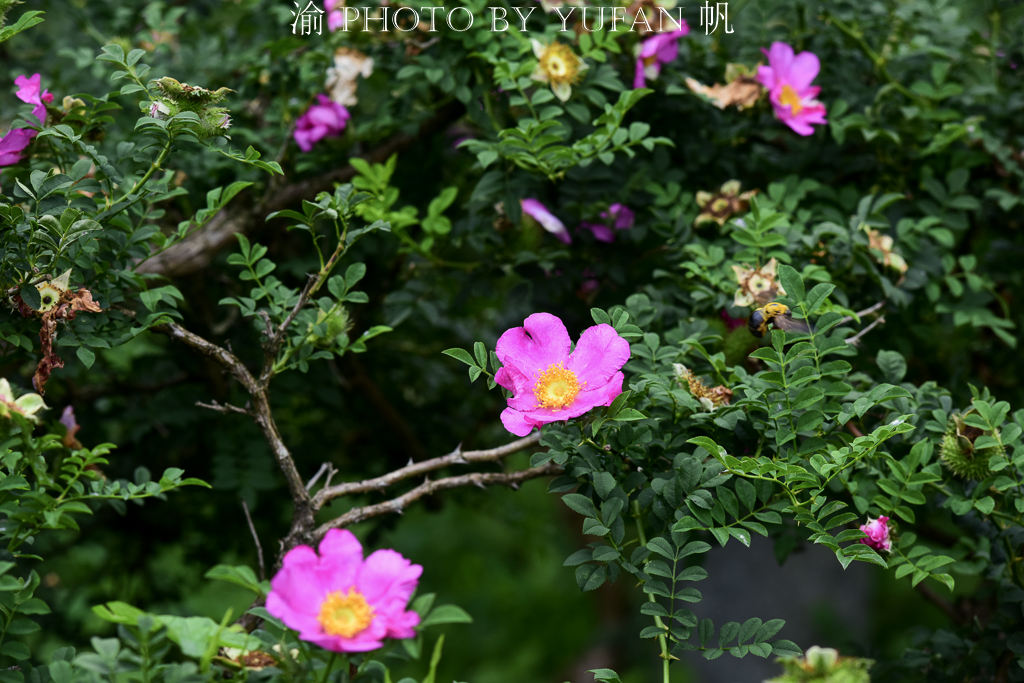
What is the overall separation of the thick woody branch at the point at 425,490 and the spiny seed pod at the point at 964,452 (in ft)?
1.42

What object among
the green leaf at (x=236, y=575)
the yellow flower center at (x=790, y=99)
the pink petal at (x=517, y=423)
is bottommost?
the green leaf at (x=236, y=575)

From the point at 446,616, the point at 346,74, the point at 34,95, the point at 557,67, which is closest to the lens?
the point at 446,616

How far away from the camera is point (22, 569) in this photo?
1.37 metres

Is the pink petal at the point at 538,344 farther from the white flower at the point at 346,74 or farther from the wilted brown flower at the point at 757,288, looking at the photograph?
the white flower at the point at 346,74

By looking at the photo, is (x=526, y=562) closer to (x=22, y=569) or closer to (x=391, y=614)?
(x=22, y=569)

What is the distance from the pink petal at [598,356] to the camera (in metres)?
0.82

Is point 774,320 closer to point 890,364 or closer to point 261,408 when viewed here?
point 890,364

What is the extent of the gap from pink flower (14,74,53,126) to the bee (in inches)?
35.5

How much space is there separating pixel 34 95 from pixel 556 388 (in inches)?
29.7

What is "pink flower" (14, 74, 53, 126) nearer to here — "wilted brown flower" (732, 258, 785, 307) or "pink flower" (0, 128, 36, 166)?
"pink flower" (0, 128, 36, 166)

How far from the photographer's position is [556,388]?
0.83 m

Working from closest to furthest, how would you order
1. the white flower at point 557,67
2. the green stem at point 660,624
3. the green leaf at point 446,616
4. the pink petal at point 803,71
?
1. the green leaf at point 446,616
2. the green stem at point 660,624
3. the white flower at point 557,67
4. the pink petal at point 803,71

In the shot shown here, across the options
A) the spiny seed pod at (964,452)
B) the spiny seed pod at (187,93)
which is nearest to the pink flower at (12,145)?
the spiny seed pod at (187,93)

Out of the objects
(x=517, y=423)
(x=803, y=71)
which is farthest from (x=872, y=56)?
(x=517, y=423)
